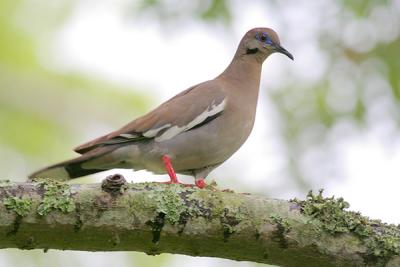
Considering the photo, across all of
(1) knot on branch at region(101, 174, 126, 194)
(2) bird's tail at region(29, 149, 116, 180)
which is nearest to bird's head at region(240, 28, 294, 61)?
(2) bird's tail at region(29, 149, 116, 180)

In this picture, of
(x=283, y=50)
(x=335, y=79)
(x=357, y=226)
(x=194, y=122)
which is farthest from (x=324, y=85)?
(x=357, y=226)

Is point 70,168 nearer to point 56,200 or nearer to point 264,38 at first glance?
point 264,38

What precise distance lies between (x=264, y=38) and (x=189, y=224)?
3.17 metres

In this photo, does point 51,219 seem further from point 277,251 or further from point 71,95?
point 71,95

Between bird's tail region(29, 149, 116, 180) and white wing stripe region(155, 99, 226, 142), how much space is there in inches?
17.4

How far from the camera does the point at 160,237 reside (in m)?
3.98

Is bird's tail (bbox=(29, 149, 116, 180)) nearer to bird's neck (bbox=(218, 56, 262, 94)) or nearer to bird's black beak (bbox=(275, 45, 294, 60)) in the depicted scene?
bird's neck (bbox=(218, 56, 262, 94))

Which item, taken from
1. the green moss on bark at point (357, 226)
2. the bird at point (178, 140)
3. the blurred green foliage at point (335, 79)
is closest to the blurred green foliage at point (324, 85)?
the blurred green foliage at point (335, 79)

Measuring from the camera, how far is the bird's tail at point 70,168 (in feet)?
19.6

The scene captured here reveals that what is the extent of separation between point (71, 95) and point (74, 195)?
22.9ft

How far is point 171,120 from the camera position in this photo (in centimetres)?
601

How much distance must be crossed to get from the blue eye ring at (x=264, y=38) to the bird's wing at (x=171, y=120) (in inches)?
34.8

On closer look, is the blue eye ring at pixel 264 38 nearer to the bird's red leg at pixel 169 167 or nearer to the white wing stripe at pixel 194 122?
the white wing stripe at pixel 194 122

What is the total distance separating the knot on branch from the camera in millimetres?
3943
